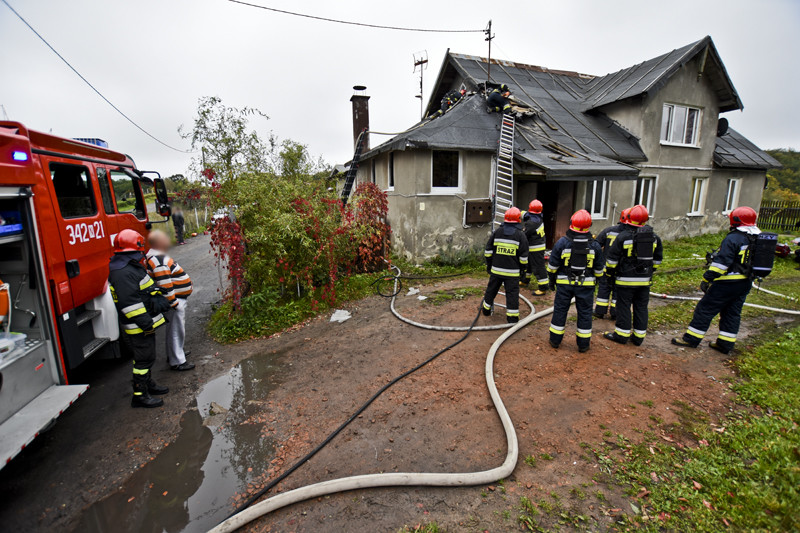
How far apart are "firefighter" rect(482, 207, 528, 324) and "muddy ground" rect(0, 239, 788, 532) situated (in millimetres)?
697

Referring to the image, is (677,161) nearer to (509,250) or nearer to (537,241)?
(537,241)

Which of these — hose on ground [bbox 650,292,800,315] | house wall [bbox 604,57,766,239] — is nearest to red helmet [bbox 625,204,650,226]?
hose on ground [bbox 650,292,800,315]

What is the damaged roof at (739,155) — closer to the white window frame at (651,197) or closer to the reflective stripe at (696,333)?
the white window frame at (651,197)

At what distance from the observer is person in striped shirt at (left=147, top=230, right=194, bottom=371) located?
4430 mm

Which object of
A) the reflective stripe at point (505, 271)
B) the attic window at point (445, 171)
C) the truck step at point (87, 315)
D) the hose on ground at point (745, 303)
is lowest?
the hose on ground at point (745, 303)

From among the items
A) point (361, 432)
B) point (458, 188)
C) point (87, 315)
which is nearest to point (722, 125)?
point (458, 188)

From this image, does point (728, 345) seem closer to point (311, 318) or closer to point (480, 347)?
point (480, 347)

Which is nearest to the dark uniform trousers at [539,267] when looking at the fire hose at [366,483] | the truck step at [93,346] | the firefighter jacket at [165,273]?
the fire hose at [366,483]

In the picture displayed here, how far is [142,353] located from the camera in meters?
3.95

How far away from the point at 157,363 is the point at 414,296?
4736 mm

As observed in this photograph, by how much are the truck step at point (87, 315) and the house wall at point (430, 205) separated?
6813mm

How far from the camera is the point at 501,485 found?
274 centimetres

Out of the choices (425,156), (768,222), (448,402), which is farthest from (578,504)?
(768,222)

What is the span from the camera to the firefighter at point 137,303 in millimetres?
3834
